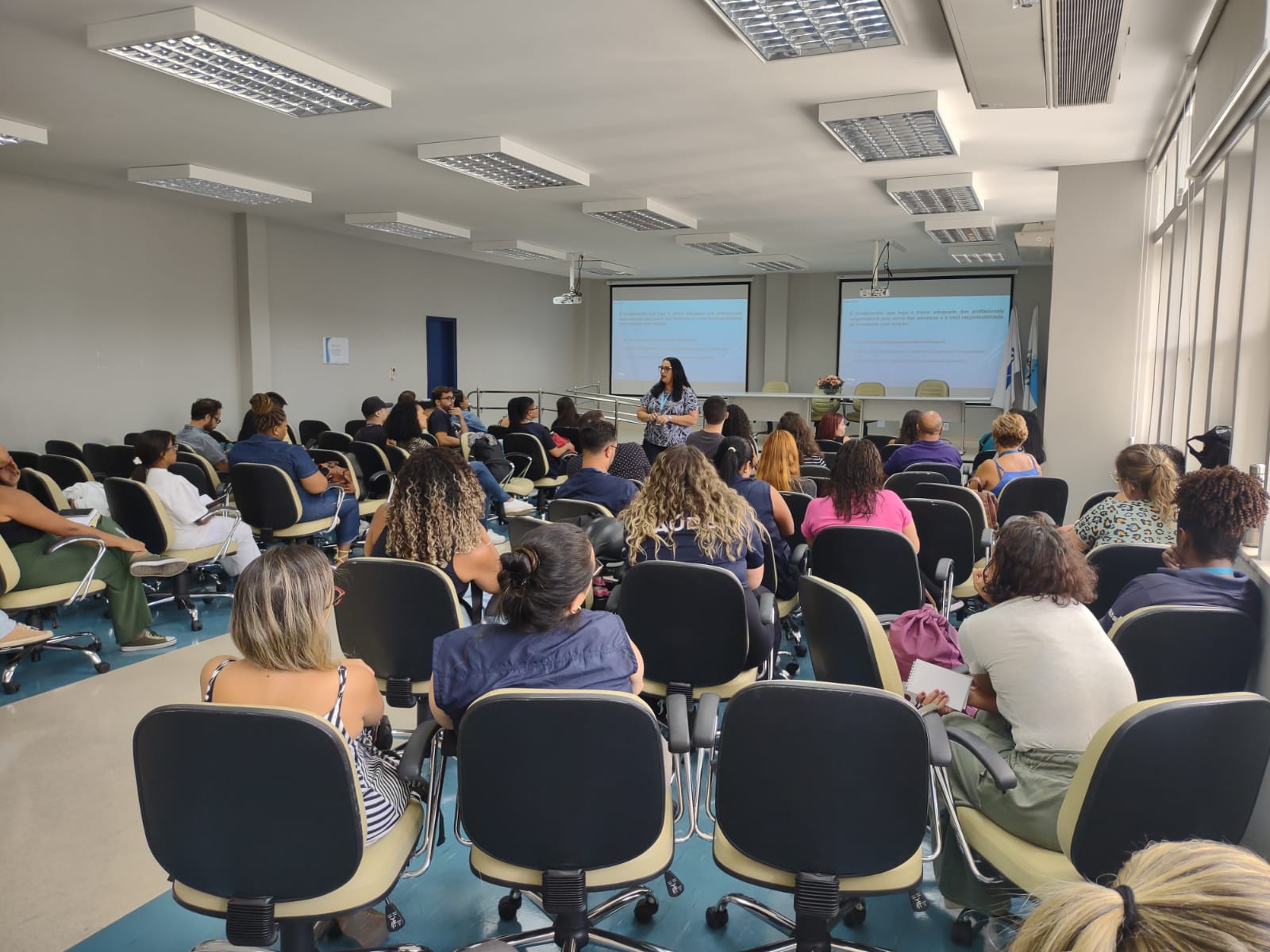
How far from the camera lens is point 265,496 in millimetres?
5492

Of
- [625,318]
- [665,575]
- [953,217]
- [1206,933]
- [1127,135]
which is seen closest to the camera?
[1206,933]

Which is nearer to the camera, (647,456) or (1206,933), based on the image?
(1206,933)

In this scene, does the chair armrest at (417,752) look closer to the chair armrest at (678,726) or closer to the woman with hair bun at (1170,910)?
the chair armrest at (678,726)

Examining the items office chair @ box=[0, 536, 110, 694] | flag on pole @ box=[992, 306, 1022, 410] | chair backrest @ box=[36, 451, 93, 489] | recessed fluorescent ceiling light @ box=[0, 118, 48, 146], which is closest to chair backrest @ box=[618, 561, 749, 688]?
office chair @ box=[0, 536, 110, 694]

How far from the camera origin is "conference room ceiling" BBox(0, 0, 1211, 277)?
414cm

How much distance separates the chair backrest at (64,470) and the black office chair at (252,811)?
16.3ft

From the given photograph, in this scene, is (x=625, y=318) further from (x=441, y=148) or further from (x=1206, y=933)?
(x=1206, y=933)

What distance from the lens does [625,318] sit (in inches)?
674

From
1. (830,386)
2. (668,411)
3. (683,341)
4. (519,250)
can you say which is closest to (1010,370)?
(830,386)

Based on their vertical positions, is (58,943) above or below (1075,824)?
below

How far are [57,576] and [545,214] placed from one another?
6.58m

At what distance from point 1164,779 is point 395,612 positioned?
2204mm

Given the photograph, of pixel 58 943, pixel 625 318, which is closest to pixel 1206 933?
pixel 58 943

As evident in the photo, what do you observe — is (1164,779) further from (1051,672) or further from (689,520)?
(689,520)
